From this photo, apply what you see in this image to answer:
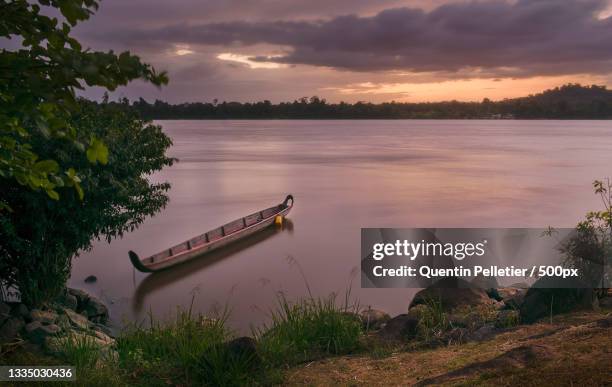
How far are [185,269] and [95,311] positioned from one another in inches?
221

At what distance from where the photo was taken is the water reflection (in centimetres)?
1806

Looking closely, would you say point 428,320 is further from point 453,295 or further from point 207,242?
point 207,242

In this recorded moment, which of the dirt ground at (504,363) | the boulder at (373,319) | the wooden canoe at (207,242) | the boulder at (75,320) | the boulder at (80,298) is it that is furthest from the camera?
the wooden canoe at (207,242)

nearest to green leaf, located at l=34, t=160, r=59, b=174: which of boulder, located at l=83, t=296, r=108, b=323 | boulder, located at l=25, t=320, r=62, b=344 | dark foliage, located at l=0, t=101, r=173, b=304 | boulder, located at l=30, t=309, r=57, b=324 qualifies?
boulder, located at l=25, t=320, r=62, b=344

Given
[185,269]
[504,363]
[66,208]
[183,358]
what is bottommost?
[185,269]

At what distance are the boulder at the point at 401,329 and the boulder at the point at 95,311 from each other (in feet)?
23.9

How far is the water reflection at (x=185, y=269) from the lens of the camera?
18.1m

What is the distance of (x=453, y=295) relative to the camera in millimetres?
11812

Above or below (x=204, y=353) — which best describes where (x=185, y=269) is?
below

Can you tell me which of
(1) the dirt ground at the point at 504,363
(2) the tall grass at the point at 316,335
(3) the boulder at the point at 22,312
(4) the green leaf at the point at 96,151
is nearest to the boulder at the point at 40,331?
(3) the boulder at the point at 22,312

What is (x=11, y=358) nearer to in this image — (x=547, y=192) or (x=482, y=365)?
(x=482, y=365)

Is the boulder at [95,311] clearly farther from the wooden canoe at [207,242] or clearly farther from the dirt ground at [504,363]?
the dirt ground at [504,363]

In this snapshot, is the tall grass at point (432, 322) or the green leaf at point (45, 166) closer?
the green leaf at point (45, 166)

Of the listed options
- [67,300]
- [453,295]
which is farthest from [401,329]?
[67,300]
